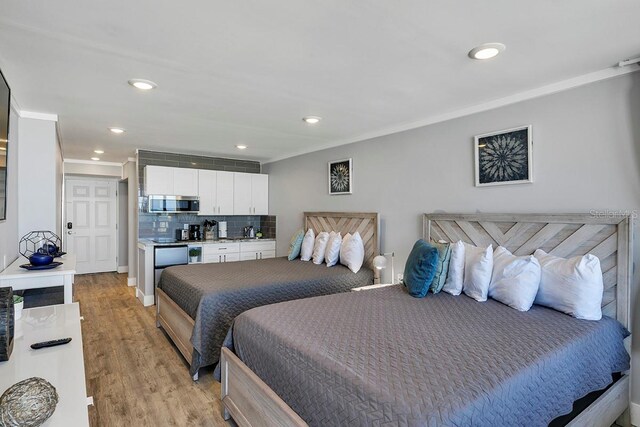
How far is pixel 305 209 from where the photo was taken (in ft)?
17.5

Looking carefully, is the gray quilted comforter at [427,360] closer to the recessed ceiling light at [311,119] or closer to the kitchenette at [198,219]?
the recessed ceiling light at [311,119]

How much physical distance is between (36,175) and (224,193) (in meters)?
2.76

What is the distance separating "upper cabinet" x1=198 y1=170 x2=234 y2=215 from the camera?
5633 mm

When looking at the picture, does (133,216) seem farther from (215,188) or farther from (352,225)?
(352,225)

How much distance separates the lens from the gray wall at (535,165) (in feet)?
7.47

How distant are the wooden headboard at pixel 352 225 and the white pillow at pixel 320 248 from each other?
0.26 metres

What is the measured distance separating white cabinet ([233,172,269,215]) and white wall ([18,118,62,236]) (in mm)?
2809


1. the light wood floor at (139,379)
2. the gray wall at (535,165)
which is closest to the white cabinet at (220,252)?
the light wood floor at (139,379)

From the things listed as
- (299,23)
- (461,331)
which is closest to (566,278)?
(461,331)

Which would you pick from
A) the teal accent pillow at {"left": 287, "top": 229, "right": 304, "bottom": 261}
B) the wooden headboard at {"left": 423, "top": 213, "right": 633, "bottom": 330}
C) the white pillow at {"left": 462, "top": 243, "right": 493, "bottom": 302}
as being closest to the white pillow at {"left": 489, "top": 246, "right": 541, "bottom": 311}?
the white pillow at {"left": 462, "top": 243, "right": 493, "bottom": 302}

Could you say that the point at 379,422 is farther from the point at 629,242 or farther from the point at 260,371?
the point at 629,242

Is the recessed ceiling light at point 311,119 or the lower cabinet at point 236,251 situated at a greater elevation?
the recessed ceiling light at point 311,119

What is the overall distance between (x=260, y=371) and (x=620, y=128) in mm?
2762

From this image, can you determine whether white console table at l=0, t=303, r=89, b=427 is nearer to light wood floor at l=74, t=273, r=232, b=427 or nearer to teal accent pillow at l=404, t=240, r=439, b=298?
light wood floor at l=74, t=273, r=232, b=427
